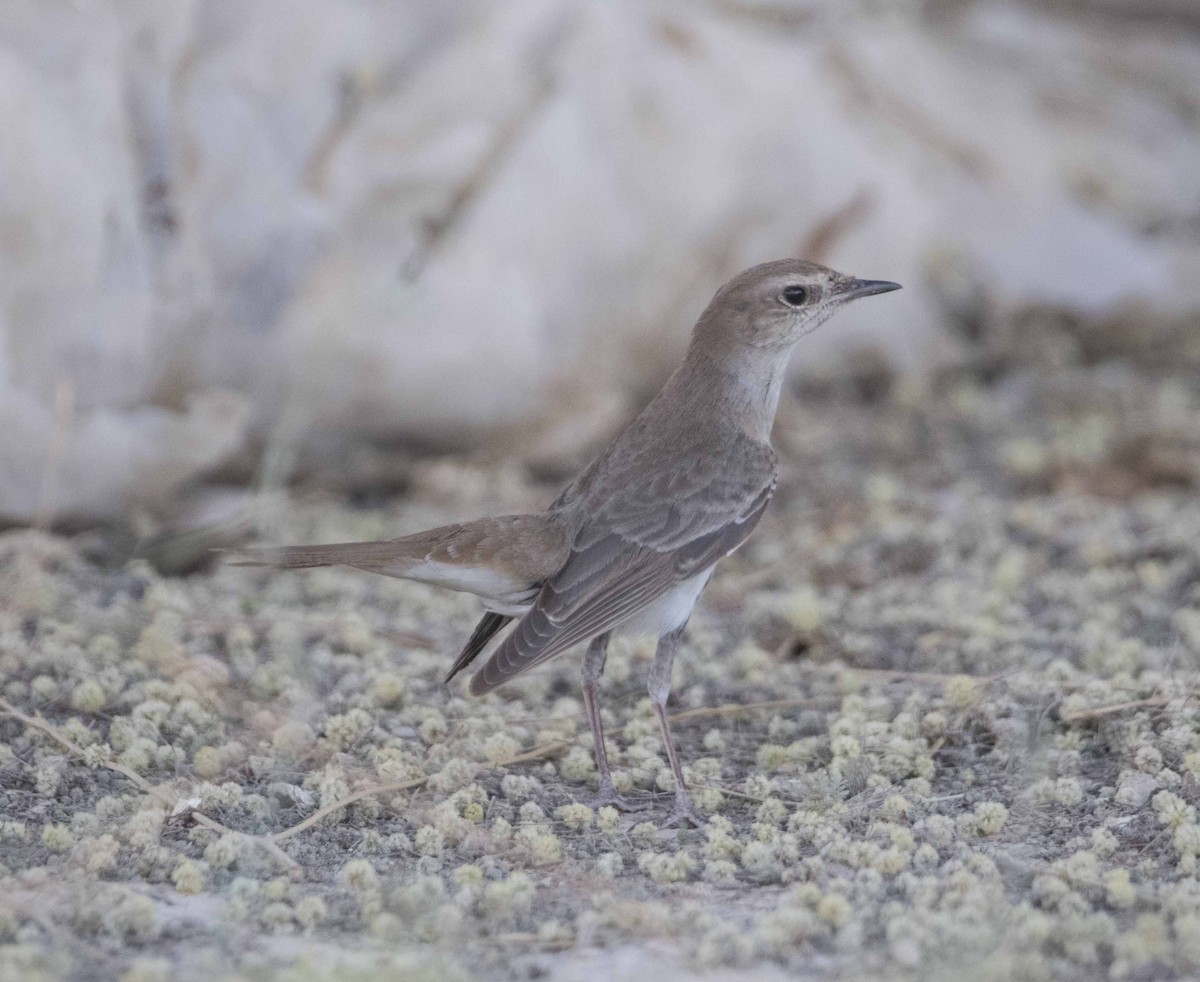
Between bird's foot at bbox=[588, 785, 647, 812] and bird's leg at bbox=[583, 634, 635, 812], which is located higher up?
bird's leg at bbox=[583, 634, 635, 812]

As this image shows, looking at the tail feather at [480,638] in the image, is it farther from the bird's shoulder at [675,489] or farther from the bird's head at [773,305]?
the bird's head at [773,305]

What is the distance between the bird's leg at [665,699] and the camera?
4.14 meters

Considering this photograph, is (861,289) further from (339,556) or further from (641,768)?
(339,556)

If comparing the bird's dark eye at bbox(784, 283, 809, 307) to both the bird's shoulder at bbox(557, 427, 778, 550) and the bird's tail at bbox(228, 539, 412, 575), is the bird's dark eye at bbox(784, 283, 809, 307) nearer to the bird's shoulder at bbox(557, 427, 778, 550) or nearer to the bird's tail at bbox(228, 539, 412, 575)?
the bird's shoulder at bbox(557, 427, 778, 550)

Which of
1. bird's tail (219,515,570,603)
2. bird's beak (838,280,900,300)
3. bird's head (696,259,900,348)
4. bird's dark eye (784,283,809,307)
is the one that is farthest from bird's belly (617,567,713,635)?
bird's beak (838,280,900,300)

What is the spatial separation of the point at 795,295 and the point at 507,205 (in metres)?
2.40

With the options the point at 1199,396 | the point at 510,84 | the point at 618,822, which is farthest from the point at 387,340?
the point at 1199,396

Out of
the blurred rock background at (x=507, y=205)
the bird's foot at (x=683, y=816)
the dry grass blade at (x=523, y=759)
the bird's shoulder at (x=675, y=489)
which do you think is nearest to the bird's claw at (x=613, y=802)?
the bird's foot at (x=683, y=816)

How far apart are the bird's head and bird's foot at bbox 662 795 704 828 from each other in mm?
1602

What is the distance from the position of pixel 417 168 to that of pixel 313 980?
4.55 meters

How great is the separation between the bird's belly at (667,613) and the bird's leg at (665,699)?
0.10 feet

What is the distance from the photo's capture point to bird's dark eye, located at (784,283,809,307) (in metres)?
4.95

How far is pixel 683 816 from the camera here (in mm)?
4102

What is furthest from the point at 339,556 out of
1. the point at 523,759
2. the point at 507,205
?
the point at 507,205
